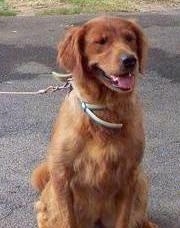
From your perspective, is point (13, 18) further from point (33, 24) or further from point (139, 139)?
point (139, 139)

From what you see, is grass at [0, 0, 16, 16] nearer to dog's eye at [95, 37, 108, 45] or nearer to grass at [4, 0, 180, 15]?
grass at [4, 0, 180, 15]

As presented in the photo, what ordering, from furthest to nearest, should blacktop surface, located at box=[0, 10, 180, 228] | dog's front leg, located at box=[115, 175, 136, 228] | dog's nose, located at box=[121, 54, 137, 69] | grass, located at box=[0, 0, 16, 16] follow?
grass, located at box=[0, 0, 16, 16] → blacktop surface, located at box=[0, 10, 180, 228] → dog's front leg, located at box=[115, 175, 136, 228] → dog's nose, located at box=[121, 54, 137, 69]

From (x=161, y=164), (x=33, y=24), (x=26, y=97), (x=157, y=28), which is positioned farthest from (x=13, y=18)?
(x=161, y=164)

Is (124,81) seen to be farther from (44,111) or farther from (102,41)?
(44,111)

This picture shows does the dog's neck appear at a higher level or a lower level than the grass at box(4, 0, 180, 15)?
higher

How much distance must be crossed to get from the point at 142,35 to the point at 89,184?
3.25ft

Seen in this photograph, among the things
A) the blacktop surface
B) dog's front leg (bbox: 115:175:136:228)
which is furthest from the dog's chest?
the blacktop surface

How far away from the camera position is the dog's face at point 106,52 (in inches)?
157

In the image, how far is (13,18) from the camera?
11.6m

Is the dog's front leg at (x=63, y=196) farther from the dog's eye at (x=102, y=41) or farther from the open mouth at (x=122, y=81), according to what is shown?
the dog's eye at (x=102, y=41)

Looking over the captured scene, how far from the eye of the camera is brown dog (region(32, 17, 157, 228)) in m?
4.11

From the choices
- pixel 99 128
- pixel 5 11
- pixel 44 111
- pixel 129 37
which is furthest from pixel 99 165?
pixel 5 11

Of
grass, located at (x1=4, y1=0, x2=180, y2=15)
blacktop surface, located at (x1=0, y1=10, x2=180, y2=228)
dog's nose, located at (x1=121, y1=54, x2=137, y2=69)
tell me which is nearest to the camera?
dog's nose, located at (x1=121, y1=54, x2=137, y2=69)

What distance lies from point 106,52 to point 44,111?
313cm
